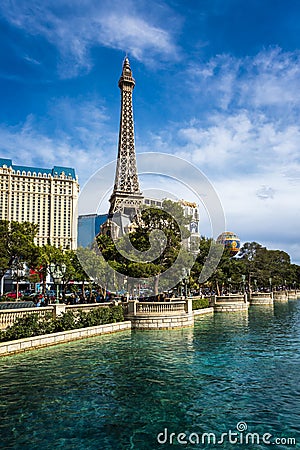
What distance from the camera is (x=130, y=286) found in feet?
152

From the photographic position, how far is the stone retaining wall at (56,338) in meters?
19.3

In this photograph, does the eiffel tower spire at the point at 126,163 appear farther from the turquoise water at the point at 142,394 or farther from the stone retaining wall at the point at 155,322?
the turquoise water at the point at 142,394

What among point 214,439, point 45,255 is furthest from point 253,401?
point 45,255

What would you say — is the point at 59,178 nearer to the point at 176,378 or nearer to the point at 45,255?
the point at 45,255

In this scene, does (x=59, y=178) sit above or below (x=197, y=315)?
above

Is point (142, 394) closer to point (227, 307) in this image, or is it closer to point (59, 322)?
point (59, 322)

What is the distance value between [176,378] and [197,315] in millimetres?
27246

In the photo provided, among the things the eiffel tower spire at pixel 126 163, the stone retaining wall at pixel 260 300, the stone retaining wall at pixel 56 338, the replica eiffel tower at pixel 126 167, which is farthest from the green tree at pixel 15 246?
the eiffel tower spire at pixel 126 163

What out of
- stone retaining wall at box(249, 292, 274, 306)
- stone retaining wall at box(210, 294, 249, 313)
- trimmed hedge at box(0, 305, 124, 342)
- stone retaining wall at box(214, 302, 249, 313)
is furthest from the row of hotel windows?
trimmed hedge at box(0, 305, 124, 342)

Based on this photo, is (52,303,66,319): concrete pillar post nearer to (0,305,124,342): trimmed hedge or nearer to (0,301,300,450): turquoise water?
(0,305,124,342): trimmed hedge

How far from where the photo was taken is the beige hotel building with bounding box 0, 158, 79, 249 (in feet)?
481

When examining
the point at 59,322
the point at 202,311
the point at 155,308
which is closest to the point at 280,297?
the point at 202,311

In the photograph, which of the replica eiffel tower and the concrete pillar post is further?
the replica eiffel tower

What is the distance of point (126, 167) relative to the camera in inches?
4636
